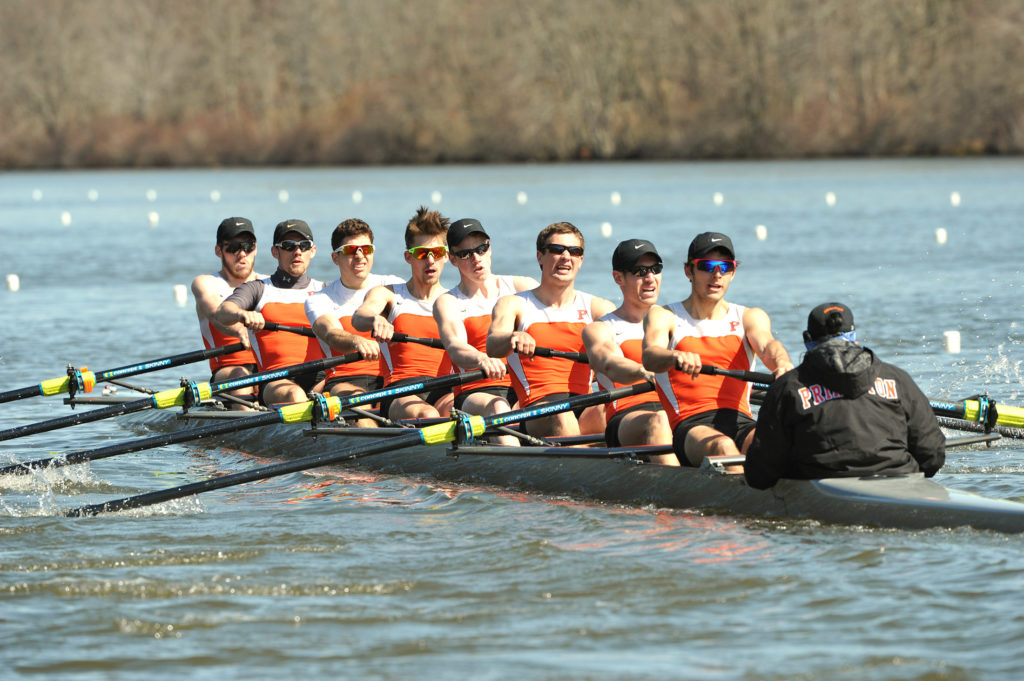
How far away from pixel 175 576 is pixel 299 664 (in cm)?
139

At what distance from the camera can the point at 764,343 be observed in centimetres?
741

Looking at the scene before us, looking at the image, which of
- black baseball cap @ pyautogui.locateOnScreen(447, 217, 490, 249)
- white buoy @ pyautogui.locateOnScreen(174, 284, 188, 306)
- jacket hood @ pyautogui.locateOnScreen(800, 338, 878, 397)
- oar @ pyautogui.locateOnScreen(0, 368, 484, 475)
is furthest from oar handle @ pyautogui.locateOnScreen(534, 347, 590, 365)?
white buoy @ pyautogui.locateOnScreen(174, 284, 188, 306)

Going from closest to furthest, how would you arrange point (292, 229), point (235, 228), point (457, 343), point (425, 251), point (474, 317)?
point (457, 343), point (474, 317), point (425, 251), point (292, 229), point (235, 228)

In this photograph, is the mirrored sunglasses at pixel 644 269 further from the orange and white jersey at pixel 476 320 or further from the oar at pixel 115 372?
the oar at pixel 115 372

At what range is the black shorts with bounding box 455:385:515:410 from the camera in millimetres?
8891

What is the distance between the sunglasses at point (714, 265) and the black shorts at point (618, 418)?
3.25 feet

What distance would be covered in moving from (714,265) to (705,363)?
0.51 meters

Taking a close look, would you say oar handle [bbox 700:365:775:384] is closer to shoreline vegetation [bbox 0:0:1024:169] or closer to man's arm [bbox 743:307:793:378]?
man's arm [bbox 743:307:793:378]

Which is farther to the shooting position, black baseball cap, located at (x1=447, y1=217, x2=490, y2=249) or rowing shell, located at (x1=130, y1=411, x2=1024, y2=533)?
black baseball cap, located at (x1=447, y1=217, x2=490, y2=249)

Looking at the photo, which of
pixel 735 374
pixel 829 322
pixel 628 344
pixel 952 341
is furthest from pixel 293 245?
pixel 952 341

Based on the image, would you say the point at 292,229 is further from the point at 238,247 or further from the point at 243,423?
the point at 243,423

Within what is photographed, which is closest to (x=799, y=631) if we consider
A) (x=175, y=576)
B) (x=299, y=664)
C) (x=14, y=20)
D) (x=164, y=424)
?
(x=299, y=664)

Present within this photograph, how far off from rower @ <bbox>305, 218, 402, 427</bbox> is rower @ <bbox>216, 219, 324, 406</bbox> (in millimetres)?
260

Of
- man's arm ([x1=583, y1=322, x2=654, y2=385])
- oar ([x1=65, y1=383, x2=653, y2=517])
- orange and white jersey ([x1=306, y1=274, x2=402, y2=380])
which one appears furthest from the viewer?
orange and white jersey ([x1=306, y1=274, x2=402, y2=380])
